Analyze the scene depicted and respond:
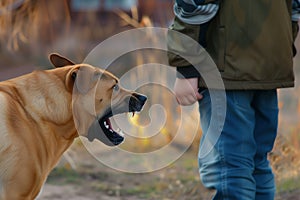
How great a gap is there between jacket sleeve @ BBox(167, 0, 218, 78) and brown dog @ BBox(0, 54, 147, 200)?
39 cm

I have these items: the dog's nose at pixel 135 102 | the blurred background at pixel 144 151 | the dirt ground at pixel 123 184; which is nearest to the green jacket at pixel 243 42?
the dog's nose at pixel 135 102

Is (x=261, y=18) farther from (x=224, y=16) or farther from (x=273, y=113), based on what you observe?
(x=273, y=113)

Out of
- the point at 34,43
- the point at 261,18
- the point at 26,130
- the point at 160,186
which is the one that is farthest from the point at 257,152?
the point at 34,43

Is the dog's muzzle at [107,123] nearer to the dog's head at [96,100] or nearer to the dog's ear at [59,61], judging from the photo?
the dog's head at [96,100]

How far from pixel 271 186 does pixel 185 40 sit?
3.14 feet

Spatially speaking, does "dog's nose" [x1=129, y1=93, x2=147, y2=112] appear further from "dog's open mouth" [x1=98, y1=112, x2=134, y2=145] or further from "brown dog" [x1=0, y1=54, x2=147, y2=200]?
"dog's open mouth" [x1=98, y1=112, x2=134, y2=145]

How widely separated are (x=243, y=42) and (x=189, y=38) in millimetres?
268

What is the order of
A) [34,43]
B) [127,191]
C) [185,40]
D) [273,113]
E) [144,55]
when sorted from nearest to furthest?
[185,40]
[273,113]
[127,191]
[144,55]
[34,43]

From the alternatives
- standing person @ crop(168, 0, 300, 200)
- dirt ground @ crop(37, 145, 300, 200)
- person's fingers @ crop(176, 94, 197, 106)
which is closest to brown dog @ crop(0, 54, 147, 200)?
person's fingers @ crop(176, 94, 197, 106)

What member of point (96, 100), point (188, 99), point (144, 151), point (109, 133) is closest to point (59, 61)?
point (96, 100)

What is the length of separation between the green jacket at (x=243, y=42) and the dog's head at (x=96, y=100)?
377 mm

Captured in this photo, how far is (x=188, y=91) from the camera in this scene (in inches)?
142

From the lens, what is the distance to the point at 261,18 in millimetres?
3574

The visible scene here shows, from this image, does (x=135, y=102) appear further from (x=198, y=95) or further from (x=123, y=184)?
(x=123, y=184)
